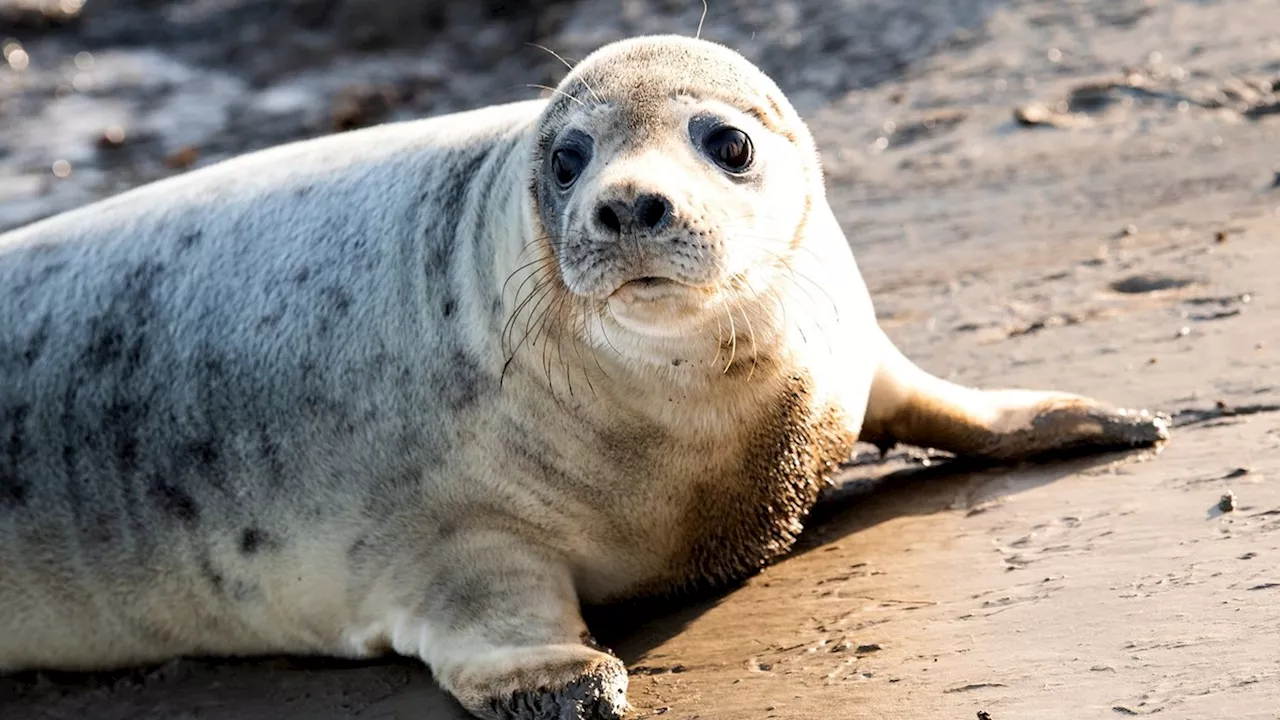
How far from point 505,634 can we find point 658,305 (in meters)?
0.91

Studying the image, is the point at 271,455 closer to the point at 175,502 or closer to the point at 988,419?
the point at 175,502

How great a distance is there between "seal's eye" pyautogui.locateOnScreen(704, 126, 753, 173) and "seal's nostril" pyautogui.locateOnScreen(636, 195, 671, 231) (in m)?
0.44

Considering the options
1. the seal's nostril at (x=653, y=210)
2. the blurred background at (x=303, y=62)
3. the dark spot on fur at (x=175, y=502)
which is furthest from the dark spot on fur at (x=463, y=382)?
the blurred background at (x=303, y=62)

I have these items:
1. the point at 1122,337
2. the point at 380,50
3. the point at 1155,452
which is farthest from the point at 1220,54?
the point at 380,50

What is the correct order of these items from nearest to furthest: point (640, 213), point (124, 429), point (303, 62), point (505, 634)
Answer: point (640, 213) < point (505, 634) < point (124, 429) < point (303, 62)

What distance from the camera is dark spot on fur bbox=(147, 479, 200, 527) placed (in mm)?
4996

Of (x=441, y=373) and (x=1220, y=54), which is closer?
(x=441, y=373)

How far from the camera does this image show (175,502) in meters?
5.02

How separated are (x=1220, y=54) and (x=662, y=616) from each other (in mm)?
4803

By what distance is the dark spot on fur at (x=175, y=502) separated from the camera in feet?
16.4

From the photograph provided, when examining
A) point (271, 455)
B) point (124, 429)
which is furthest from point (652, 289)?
point (124, 429)

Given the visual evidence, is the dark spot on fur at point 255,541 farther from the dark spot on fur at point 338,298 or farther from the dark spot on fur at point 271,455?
the dark spot on fur at point 338,298

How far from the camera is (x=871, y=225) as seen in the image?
25.0ft

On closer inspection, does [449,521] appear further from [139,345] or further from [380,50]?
[380,50]
